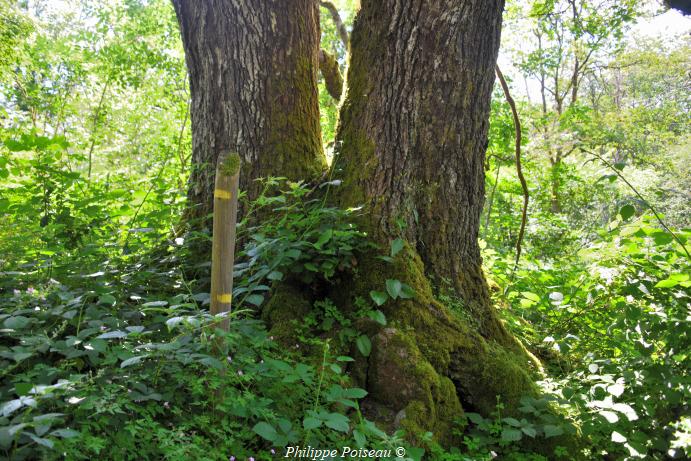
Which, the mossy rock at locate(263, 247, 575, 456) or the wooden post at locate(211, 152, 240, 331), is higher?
the wooden post at locate(211, 152, 240, 331)

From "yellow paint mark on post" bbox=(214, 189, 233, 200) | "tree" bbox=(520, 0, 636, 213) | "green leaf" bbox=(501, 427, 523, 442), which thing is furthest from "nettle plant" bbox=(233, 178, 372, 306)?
"tree" bbox=(520, 0, 636, 213)

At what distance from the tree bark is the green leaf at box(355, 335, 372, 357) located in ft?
2.20

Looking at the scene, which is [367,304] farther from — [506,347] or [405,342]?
[506,347]

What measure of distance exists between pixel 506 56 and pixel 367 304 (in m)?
19.3

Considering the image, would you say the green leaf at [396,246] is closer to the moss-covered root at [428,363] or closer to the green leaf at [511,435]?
the moss-covered root at [428,363]

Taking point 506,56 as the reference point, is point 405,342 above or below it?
below

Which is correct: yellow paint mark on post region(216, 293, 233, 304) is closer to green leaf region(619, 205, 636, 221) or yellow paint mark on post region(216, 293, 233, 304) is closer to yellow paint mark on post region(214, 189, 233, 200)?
yellow paint mark on post region(214, 189, 233, 200)

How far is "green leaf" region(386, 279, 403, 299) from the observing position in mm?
2267

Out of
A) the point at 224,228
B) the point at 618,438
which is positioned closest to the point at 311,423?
the point at 224,228

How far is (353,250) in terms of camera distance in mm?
2537

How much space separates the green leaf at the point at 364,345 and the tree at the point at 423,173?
108mm

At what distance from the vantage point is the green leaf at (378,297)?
7.41 feet

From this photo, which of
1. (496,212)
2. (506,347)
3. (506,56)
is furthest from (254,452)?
(506,56)

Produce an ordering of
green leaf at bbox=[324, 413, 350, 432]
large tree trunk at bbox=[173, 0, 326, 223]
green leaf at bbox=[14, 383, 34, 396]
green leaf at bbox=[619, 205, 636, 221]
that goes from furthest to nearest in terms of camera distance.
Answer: large tree trunk at bbox=[173, 0, 326, 223]
green leaf at bbox=[619, 205, 636, 221]
green leaf at bbox=[324, 413, 350, 432]
green leaf at bbox=[14, 383, 34, 396]
